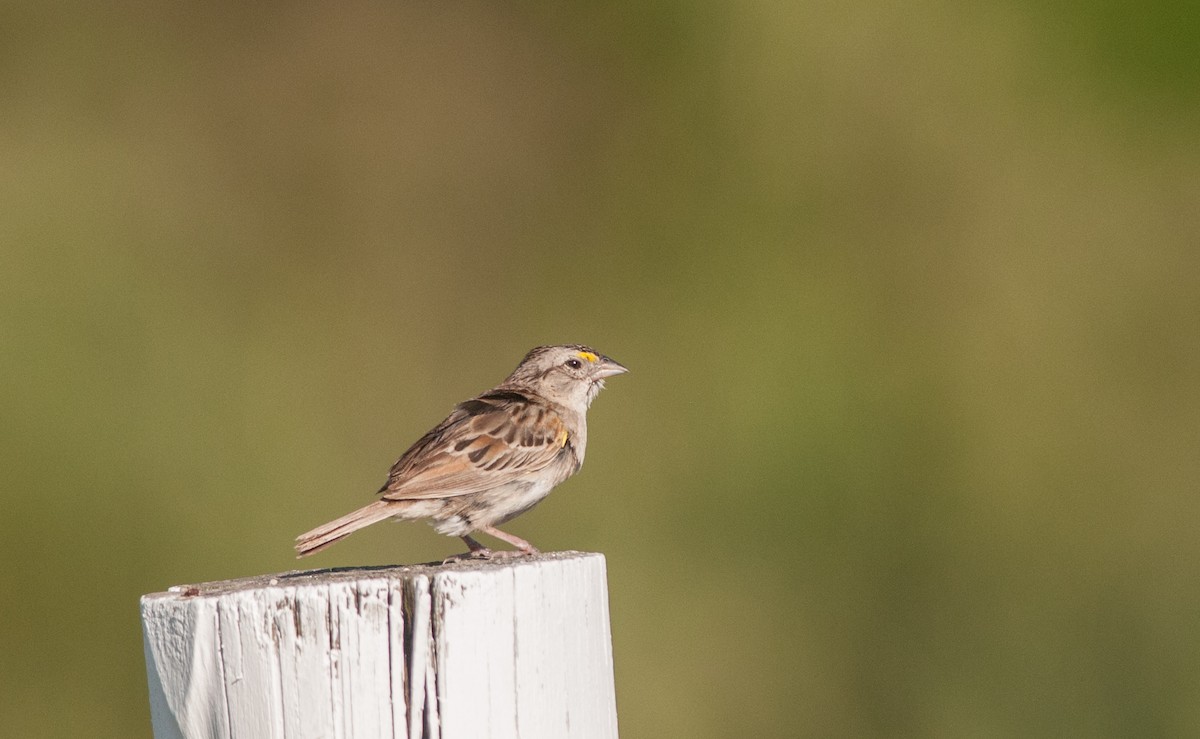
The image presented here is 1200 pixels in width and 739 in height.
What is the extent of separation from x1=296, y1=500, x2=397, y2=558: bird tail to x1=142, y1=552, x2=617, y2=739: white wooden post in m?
1.35

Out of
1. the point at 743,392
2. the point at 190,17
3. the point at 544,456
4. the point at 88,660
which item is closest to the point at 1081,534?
the point at 743,392

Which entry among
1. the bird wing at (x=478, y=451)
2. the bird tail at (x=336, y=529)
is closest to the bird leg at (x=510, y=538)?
the bird wing at (x=478, y=451)

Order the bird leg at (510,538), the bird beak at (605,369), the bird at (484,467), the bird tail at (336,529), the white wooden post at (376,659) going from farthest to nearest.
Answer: the bird beak at (605,369), the bird at (484,467), the bird leg at (510,538), the bird tail at (336,529), the white wooden post at (376,659)

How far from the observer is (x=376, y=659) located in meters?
2.83

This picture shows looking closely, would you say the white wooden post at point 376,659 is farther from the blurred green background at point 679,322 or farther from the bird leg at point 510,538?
the blurred green background at point 679,322

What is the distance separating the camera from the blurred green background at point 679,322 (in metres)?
8.70

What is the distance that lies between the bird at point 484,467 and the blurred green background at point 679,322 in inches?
111

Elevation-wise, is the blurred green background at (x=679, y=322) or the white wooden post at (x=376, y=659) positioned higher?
the blurred green background at (x=679, y=322)

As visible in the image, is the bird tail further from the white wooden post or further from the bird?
the white wooden post

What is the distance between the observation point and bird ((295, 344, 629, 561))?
5090mm

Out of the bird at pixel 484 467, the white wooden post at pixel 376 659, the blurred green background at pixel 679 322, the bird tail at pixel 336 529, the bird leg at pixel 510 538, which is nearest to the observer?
the white wooden post at pixel 376 659

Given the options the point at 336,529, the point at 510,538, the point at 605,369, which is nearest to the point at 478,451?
the point at 510,538

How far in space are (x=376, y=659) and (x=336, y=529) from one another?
68.0 inches

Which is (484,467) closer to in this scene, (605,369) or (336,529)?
(336,529)
